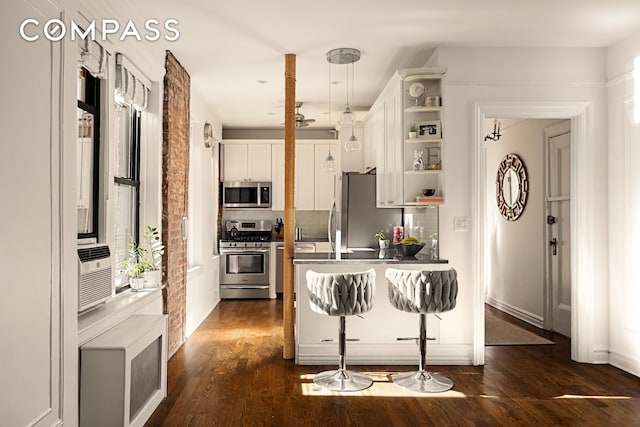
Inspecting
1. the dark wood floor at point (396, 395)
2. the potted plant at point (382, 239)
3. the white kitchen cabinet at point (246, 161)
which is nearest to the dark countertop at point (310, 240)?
the white kitchen cabinet at point (246, 161)

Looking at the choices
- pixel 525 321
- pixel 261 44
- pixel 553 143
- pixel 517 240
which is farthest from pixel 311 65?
pixel 525 321

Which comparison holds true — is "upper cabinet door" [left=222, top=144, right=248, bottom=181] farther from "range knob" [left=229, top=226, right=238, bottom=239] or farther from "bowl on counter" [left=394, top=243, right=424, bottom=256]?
"bowl on counter" [left=394, top=243, right=424, bottom=256]

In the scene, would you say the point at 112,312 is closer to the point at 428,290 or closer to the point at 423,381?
the point at 428,290

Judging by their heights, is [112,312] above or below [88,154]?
below

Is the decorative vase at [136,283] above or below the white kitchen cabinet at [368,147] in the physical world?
below

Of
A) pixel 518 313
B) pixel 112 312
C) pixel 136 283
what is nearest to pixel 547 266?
pixel 518 313

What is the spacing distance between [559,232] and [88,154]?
Result: 15.4 feet

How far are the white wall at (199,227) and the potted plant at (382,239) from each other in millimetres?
2099

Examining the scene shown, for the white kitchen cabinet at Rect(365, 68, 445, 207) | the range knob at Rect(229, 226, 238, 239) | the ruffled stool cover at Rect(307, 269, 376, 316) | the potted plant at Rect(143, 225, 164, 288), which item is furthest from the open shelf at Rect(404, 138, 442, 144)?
the range knob at Rect(229, 226, 238, 239)

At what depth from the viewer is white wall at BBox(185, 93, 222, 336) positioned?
220 inches

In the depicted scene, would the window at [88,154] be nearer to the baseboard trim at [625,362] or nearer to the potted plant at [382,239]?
the potted plant at [382,239]

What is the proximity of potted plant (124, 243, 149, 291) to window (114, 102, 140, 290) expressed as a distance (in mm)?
55

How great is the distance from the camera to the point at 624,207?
13.4 feet

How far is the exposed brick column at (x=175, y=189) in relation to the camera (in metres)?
4.38
